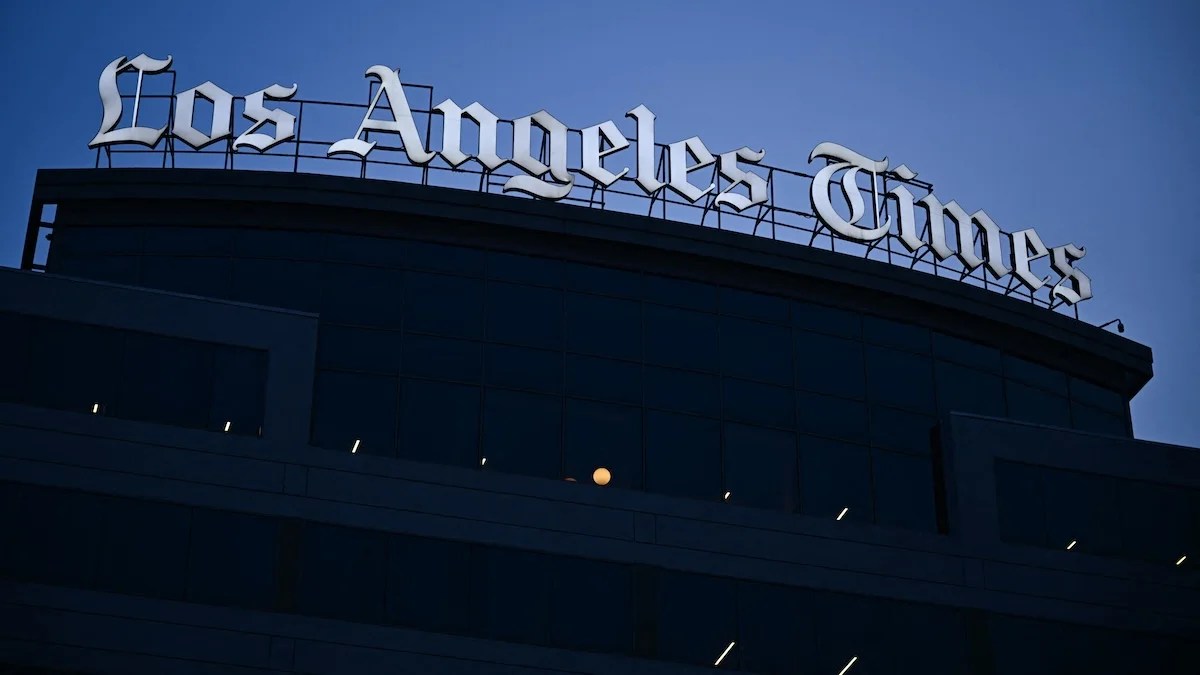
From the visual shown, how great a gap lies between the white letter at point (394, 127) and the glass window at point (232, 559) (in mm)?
14055

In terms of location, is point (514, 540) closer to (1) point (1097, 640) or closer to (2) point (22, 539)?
(2) point (22, 539)

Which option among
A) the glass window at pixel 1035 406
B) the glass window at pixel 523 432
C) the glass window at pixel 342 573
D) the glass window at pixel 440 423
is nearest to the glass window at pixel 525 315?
the glass window at pixel 523 432

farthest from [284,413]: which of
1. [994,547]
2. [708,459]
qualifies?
[994,547]

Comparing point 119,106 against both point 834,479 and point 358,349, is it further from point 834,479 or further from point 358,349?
point 834,479

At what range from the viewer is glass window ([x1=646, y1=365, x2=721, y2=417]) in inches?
2266

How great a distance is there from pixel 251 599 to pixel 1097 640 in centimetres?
2702

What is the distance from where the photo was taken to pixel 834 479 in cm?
5841

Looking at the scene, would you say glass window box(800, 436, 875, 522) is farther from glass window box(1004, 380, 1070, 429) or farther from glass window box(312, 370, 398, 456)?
glass window box(312, 370, 398, 456)

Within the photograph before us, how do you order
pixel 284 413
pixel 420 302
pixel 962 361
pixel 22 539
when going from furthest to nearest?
pixel 962 361 → pixel 420 302 → pixel 284 413 → pixel 22 539

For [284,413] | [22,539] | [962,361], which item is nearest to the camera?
[22,539]

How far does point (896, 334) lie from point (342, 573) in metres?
21.6

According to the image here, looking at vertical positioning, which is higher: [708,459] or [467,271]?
[467,271]

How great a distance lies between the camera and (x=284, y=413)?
53156 millimetres

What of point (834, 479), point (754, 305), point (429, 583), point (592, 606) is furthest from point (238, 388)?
point (834, 479)
